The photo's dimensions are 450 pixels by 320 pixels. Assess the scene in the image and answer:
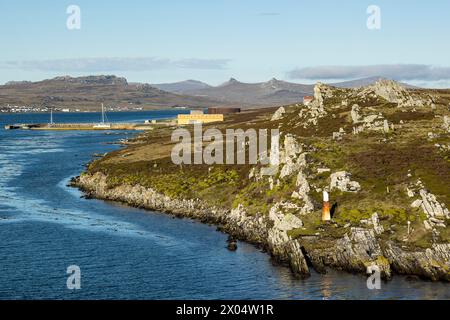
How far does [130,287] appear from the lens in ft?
199

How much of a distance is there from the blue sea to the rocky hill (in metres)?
3.33

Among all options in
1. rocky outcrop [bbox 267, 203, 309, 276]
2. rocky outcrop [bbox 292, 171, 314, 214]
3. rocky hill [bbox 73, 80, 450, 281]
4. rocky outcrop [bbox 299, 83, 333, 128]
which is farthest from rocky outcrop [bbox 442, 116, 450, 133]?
rocky outcrop [bbox 267, 203, 309, 276]

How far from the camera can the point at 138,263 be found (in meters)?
69.6

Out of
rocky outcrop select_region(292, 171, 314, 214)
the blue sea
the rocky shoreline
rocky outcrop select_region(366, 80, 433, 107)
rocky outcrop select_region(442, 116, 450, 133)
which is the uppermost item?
rocky outcrop select_region(366, 80, 433, 107)

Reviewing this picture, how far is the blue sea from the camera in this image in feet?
192

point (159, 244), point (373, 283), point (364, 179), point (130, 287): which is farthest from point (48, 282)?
point (364, 179)

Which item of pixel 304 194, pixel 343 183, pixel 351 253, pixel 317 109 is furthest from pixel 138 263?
pixel 317 109

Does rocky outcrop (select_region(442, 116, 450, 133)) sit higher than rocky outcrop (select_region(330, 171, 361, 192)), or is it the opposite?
rocky outcrop (select_region(442, 116, 450, 133))

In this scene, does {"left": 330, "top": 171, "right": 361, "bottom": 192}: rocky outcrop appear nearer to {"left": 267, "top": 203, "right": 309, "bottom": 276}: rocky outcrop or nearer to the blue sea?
{"left": 267, "top": 203, "right": 309, "bottom": 276}: rocky outcrop

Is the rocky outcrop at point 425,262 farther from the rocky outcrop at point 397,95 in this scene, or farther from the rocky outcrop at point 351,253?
the rocky outcrop at point 397,95

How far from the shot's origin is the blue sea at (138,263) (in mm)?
58469

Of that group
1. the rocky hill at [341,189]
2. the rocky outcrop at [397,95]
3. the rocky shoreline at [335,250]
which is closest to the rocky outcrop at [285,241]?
the rocky shoreline at [335,250]

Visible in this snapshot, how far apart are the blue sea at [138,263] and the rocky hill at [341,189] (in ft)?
10.9

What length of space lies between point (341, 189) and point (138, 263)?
96.6 ft
